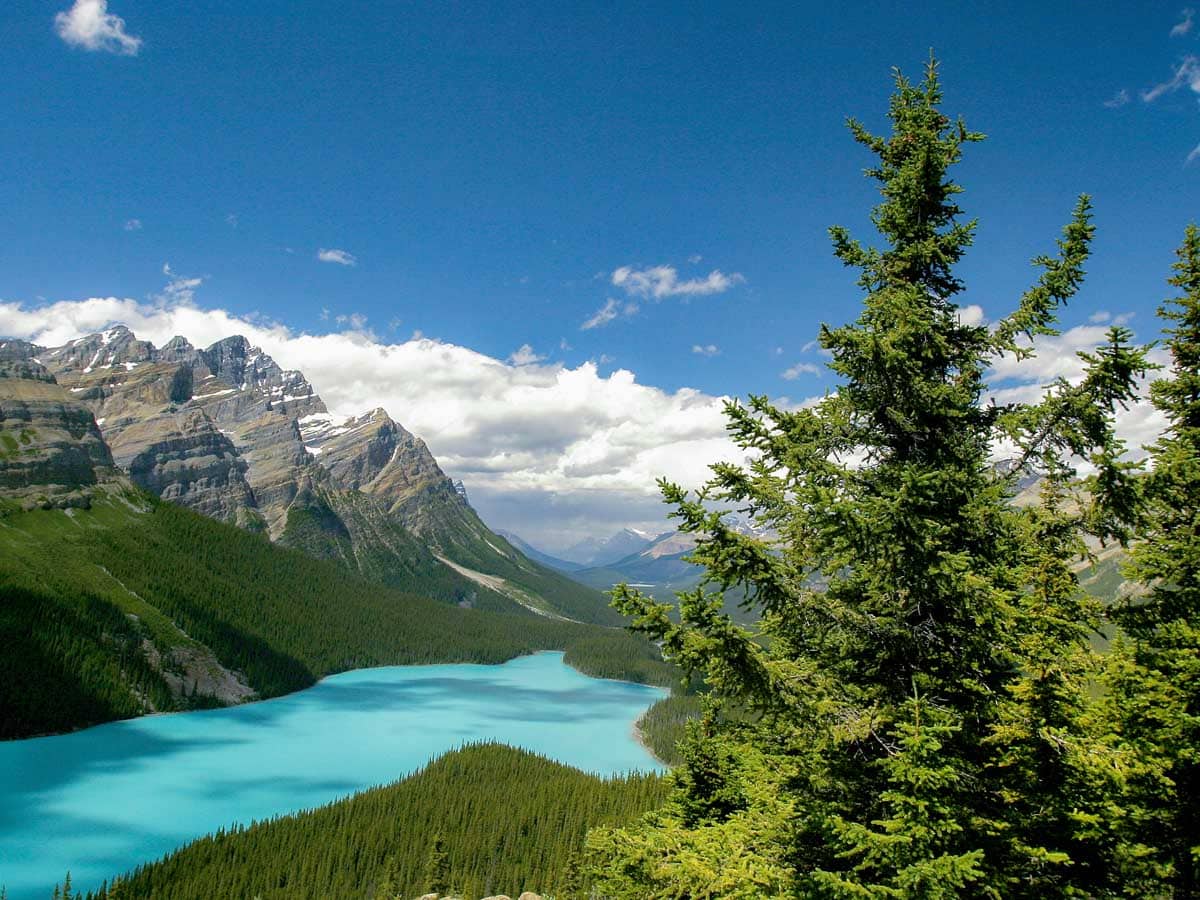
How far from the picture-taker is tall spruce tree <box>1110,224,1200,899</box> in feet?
36.7

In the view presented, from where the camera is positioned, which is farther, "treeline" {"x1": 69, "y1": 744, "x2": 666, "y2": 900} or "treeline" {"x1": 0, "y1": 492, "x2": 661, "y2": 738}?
"treeline" {"x1": 0, "y1": 492, "x2": 661, "y2": 738}

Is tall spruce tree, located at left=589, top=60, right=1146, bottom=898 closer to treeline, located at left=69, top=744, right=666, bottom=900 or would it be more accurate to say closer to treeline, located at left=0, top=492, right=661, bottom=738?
treeline, located at left=69, top=744, right=666, bottom=900

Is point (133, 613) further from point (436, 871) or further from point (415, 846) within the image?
point (436, 871)

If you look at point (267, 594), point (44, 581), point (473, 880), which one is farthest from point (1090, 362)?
point (267, 594)

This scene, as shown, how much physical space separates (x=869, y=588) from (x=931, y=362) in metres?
3.49

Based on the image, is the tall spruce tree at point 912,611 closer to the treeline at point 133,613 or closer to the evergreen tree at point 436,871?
the evergreen tree at point 436,871

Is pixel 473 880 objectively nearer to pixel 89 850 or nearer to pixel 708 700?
pixel 89 850

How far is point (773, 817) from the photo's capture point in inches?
348

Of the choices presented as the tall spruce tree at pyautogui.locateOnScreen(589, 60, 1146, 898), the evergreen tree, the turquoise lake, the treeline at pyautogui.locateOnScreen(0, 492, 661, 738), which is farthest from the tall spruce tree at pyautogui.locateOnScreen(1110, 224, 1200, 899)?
the treeline at pyautogui.locateOnScreen(0, 492, 661, 738)

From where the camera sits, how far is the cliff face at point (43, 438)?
14275 centimetres

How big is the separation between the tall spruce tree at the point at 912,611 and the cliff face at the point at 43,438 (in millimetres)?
183083

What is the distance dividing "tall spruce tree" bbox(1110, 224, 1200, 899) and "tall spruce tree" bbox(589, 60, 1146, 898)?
10.6ft

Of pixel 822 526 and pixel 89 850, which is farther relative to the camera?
pixel 89 850

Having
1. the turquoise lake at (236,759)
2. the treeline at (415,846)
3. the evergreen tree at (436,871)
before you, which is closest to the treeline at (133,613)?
the turquoise lake at (236,759)
